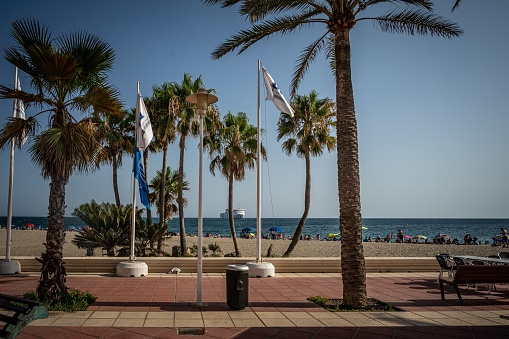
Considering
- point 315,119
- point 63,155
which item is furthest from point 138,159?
point 315,119

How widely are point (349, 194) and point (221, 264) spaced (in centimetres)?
629

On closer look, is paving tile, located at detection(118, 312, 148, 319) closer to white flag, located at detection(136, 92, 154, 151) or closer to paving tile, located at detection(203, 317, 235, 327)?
paving tile, located at detection(203, 317, 235, 327)

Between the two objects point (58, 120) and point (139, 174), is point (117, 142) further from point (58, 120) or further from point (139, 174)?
point (58, 120)

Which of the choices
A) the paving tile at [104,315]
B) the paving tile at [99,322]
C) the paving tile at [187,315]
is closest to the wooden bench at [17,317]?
the paving tile at [99,322]

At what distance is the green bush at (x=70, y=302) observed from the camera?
7.86m

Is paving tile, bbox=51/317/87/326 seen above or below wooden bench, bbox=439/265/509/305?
below

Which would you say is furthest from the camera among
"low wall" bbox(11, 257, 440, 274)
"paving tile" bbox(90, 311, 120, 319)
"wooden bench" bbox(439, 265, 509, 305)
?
"low wall" bbox(11, 257, 440, 274)

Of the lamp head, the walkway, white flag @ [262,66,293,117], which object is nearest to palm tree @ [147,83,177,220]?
white flag @ [262,66,293,117]

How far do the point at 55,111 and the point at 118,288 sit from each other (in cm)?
459

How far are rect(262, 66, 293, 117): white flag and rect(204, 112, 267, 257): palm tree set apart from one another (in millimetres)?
10293

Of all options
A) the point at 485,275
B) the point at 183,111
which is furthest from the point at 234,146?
the point at 485,275

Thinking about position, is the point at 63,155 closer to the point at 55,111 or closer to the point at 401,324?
the point at 55,111

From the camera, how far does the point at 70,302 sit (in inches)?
324

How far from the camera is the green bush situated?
7859 mm
